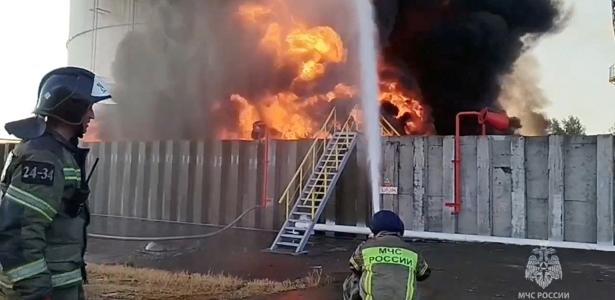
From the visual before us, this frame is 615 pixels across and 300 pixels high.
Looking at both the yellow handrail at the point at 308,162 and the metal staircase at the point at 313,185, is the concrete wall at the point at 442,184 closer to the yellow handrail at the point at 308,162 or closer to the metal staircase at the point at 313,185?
the yellow handrail at the point at 308,162

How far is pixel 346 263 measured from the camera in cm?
949

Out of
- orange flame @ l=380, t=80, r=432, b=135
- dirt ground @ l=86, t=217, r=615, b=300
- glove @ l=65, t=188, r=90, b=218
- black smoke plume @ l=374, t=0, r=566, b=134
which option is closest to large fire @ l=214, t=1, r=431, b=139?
orange flame @ l=380, t=80, r=432, b=135

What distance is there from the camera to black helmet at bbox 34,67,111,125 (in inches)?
106

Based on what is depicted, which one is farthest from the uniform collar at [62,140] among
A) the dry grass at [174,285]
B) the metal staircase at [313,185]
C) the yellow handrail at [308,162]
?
the yellow handrail at [308,162]

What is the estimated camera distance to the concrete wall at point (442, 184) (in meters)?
10.4

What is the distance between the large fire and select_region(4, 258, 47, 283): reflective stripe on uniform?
49.0 feet

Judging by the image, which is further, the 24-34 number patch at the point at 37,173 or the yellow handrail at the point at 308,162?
the yellow handrail at the point at 308,162

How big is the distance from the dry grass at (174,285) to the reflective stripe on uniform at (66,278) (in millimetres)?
4061

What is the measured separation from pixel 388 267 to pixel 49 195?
1.89m

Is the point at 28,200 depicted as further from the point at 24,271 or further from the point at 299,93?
the point at 299,93

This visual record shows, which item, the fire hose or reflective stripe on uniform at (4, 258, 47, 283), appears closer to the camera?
reflective stripe on uniform at (4, 258, 47, 283)

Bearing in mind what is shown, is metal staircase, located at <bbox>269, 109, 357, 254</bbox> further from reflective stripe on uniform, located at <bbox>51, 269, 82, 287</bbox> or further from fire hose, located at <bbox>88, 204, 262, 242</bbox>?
reflective stripe on uniform, located at <bbox>51, 269, 82, 287</bbox>

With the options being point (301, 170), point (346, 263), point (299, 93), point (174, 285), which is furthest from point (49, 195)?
point (299, 93)

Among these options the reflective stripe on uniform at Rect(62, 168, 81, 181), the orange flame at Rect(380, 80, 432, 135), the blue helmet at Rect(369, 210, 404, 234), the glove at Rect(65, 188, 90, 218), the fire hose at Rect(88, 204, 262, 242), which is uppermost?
the orange flame at Rect(380, 80, 432, 135)
